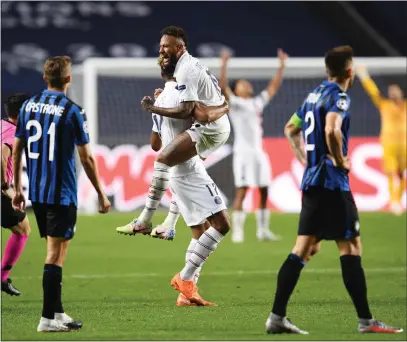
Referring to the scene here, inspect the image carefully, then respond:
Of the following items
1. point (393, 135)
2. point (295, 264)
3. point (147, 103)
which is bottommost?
point (295, 264)

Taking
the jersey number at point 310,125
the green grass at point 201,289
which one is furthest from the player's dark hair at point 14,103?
the jersey number at point 310,125

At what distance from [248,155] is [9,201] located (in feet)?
21.2

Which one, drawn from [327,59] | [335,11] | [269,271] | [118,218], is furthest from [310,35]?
[327,59]

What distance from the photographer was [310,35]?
2512 cm

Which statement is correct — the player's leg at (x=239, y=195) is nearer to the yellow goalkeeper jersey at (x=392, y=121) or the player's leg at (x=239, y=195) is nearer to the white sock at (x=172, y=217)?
the yellow goalkeeper jersey at (x=392, y=121)

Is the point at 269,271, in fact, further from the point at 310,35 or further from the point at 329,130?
the point at 310,35

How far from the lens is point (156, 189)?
8617 mm

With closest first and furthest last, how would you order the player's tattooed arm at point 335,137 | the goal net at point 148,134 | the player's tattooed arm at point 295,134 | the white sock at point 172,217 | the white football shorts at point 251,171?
1. the player's tattooed arm at point 335,137
2. the player's tattooed arm at point 295,134
3. the white sock at point 172,217
4. the white football shorts at point 251,171
5. the goal net at point 148,134

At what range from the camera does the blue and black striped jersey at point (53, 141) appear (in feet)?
23.4

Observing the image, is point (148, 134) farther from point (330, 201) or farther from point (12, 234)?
point (330, 201)

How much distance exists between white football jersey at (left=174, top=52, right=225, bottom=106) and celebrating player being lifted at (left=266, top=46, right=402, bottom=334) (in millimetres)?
1360

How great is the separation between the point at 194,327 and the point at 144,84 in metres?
12.8

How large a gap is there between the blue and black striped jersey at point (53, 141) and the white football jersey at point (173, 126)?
1.35 meters

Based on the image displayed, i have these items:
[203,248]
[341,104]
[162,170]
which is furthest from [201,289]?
[341,104]
